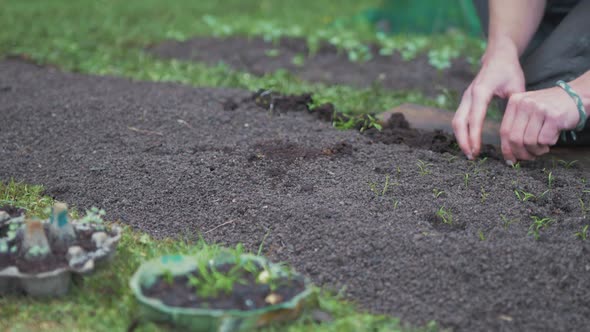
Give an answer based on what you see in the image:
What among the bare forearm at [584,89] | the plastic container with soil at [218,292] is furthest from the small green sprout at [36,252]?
the bare forearm at [584,89]

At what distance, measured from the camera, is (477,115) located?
9.05 ft

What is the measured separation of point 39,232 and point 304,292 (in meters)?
0.82

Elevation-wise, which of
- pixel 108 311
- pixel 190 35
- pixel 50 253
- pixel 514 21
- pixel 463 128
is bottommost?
pixel 190 35

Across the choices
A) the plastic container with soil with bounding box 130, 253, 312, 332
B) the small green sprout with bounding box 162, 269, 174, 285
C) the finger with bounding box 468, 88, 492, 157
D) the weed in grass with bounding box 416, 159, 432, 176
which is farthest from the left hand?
the small green sprout with bounding box 162, 269, 174, 285

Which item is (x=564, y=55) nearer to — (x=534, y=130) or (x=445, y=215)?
(x=534, y=130)

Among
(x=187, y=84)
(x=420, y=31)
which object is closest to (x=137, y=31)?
(x=187, y=84)

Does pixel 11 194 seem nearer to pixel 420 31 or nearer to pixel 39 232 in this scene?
pixel 39 232

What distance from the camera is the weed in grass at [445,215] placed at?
240 cm

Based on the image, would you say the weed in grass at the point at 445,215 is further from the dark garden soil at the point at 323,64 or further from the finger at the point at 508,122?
the dark garden soil at the point at 323,64

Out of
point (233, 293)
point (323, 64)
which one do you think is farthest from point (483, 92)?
point (323, 64)

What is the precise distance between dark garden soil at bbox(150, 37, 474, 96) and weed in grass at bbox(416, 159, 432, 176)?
1.55 m

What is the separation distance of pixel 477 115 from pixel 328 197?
71cm

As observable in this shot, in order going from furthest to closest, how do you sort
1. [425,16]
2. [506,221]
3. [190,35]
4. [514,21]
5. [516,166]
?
[425,16]
[190,35]
[514,21]
[516,166]
[506,221]

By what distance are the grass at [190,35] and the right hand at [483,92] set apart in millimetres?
959
